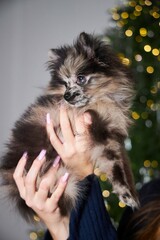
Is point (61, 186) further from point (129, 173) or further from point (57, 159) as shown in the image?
point (129, 173)

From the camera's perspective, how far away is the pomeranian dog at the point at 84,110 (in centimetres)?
150

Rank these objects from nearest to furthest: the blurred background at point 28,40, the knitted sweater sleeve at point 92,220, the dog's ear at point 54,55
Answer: the knitted sweater sleeve at point 92,220
the dog's ear at point 54,55
the blurred background at point 28,40

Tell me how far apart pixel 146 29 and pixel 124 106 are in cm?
139

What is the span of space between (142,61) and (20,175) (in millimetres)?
1634

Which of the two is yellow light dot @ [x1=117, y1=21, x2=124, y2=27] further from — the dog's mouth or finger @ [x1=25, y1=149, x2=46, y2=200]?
finger @ [x1=25, y1=149, x2=46, y2=200]

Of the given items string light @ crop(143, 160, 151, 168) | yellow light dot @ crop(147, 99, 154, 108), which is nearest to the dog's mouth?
yellow light dot @ crop(147, 99, 154, 108)

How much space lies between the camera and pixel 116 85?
1.65 m

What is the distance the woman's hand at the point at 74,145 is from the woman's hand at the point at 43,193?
6cm

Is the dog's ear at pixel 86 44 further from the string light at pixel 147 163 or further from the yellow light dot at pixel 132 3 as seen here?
the string light at pixel 147 163

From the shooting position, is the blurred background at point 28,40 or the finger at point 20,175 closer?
the finger at point 20,175

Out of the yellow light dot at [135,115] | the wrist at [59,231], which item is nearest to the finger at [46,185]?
the wrist at [59,231]

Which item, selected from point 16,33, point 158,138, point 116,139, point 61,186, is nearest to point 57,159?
point 61,186

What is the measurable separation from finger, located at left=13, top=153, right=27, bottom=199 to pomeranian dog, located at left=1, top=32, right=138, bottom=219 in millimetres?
62

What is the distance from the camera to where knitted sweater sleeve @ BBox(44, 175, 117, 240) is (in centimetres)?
143
